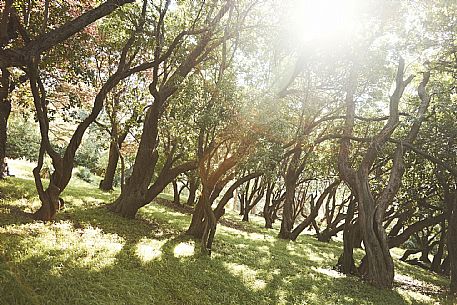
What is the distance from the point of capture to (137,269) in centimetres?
862

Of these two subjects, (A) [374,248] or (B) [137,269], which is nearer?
(B) [137,269]

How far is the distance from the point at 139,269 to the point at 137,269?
7 centimetres

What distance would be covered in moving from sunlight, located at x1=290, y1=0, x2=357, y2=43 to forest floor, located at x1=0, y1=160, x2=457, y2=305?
8.48 meters

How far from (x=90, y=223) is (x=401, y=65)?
1240 centimetres

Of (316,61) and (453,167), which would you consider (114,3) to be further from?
(453,167)

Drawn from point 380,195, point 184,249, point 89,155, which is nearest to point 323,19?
point 380,195

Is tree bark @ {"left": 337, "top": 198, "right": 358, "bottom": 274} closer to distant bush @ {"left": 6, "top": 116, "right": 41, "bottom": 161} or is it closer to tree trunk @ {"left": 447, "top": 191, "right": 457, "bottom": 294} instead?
tree trunk @ {"left": 447, "top": 191, "right": 457, "bottom": 294}

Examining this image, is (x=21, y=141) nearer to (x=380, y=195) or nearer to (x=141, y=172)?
(x=141, y=172)

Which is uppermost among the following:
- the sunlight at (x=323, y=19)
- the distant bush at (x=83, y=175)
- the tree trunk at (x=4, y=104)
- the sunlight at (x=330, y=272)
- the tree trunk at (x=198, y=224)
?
the sunlight at (x=323, y=19)

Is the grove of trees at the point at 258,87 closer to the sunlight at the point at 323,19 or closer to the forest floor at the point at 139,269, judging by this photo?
the sunlight at the point at 323,19

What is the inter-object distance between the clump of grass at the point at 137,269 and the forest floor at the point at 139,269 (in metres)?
0.02

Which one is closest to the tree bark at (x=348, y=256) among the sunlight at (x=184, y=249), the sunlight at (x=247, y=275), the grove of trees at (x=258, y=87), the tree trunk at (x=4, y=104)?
the grove of trees at (x=258, y=87)

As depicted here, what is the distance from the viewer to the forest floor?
671 cm

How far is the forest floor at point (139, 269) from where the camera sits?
22.0 ft
